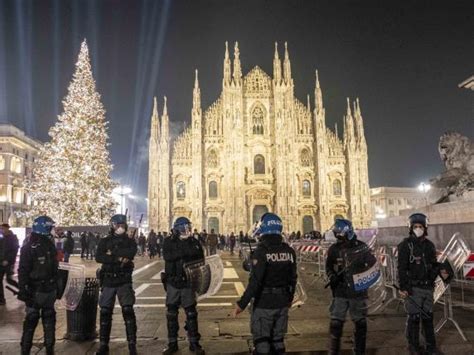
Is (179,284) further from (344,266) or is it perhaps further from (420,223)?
(420,223)

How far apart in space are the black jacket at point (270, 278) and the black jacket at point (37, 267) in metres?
2.67

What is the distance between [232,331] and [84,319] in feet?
7.46

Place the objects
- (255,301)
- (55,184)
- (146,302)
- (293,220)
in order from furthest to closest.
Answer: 1. (293,220)
2. (55,184)
3. (146,302)
4. (255,301)

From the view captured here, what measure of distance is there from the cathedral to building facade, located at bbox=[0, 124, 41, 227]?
1890cm

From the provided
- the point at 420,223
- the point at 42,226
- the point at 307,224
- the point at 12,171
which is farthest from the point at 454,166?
the point at 12,171

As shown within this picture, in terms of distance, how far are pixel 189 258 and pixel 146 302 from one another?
14.9 ft

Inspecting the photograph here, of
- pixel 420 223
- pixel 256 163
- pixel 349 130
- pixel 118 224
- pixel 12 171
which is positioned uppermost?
pixel 349 130

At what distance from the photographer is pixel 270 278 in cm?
404

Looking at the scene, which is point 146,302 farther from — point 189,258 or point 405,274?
point 405,274

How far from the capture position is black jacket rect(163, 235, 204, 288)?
570 cm

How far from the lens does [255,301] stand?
4086mm

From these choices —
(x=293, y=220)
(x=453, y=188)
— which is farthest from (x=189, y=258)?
(x=293, y=220)

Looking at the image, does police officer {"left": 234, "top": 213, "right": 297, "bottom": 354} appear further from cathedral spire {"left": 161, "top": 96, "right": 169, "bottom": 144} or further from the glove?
cathedral spire {"left": 161, "top": 96, "right": 169, "bottom": 144}

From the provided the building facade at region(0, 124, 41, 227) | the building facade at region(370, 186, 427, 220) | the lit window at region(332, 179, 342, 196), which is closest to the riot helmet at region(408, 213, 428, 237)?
→ the lit window at region(332, 179, 342, 196)
